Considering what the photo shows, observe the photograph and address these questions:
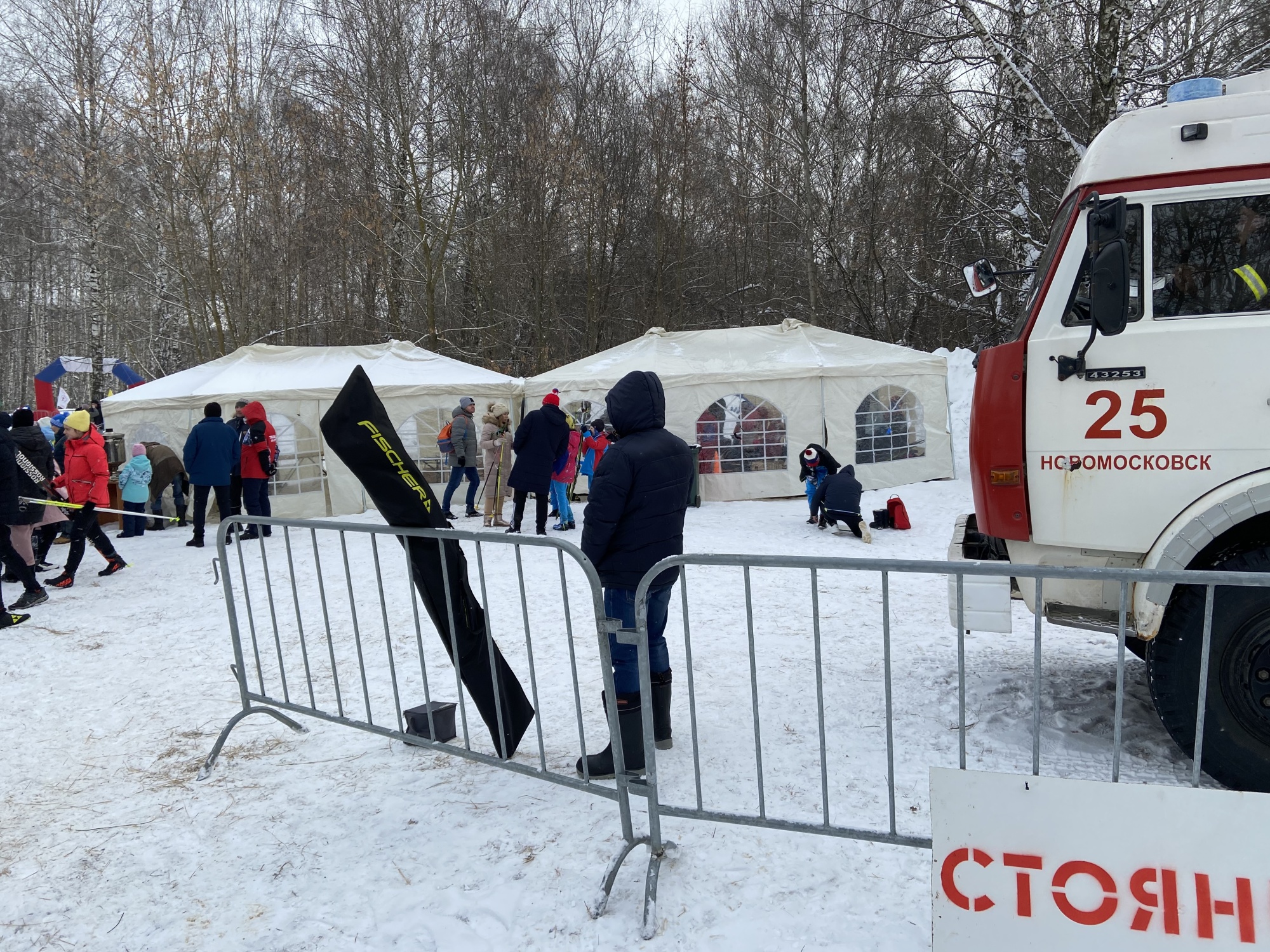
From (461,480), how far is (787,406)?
18.9ft

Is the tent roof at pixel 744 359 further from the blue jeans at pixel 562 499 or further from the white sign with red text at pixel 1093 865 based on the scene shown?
the white sign with red text at pixel 1093 865

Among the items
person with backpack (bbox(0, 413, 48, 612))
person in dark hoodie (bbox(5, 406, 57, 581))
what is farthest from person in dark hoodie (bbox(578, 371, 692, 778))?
person in dark hoodie (bbox(5, 406, 57, 581))

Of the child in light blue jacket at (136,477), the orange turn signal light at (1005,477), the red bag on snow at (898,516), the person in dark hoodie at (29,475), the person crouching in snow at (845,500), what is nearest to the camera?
the orange turn signal light at (1005,477)

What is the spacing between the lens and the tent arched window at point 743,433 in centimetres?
1448

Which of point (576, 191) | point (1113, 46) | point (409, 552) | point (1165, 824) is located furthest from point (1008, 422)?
point (576, 191)

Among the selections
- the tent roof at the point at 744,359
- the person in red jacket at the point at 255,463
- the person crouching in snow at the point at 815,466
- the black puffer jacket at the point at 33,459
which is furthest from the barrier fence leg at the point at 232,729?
the tent roof at the point at 744,359

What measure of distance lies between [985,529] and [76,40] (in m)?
25.1

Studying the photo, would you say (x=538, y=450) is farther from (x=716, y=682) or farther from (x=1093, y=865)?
(x=1093, y=865)

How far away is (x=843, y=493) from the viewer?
10.7 meters

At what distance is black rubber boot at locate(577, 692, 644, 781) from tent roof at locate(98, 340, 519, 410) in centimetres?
1077

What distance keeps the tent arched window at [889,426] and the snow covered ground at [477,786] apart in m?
7.86

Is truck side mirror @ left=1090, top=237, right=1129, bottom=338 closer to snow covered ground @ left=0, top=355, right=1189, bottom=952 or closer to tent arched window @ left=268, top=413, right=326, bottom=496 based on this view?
snow covered ground @ left=0, top=355, right=1189, bottom=952

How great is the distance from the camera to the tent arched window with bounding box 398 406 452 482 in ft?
47.1

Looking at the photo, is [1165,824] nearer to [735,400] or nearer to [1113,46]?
[1113,46]
